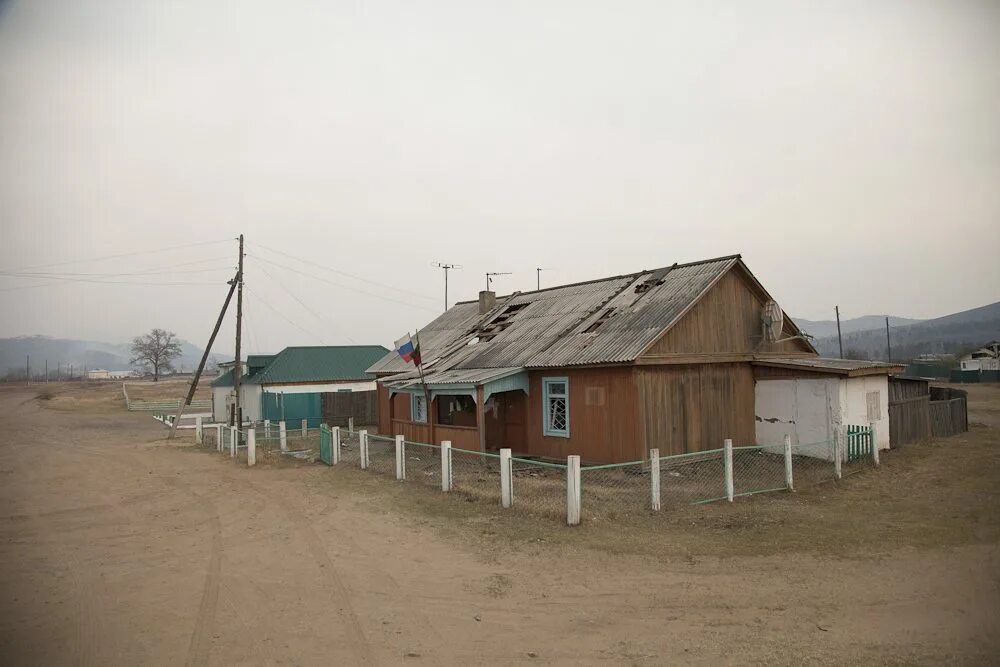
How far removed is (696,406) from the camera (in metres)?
17.2

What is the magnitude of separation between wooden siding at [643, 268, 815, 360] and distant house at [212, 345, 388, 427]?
19.4 meters

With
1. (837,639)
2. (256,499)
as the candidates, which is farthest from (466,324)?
(837,639)

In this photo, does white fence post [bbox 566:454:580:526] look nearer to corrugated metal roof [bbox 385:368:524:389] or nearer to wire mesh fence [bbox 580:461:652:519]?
wire mesh fence [bbox 580:461:652:519]

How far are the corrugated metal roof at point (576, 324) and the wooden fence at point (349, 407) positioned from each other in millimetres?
7279

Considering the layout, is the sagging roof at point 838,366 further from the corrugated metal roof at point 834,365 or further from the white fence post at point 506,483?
the white fence post at point 506,483

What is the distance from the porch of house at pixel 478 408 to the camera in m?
18.0

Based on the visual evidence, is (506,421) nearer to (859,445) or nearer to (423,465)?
(423,465)

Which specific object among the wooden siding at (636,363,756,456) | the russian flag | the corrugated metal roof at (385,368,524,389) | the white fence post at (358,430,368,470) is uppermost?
the russian flag

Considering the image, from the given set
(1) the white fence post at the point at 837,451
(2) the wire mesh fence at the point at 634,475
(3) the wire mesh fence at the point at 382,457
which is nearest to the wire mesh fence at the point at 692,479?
(2) the wire mesh fence at the point at 634,475

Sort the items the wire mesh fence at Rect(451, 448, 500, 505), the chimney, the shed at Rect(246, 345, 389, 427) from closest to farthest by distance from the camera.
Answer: the wire mesh fence at Rect(451, 448, 500, 505), the chimney, the shed at Rect(246, 345, 389, 427)

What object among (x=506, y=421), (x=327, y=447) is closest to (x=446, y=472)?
(x=506, y=421)

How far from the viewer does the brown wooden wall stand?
15961 mm

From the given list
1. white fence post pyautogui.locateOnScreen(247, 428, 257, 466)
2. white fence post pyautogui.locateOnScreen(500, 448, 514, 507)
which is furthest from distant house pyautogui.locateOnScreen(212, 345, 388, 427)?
white fence post pyautogui.locateOnScreen(500, 448, 514, 507)

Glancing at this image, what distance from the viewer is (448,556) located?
30.5ft
